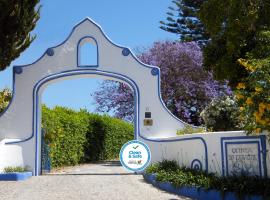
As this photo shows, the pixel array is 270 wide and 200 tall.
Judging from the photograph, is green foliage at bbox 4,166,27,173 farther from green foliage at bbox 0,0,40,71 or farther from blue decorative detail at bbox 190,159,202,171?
blue decorative detail at bbox 190,159,202,171

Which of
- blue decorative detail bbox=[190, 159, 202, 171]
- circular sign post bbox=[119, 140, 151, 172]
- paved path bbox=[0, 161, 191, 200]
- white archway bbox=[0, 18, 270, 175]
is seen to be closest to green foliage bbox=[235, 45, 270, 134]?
paved path bbox=[0, 161, 191, 200]

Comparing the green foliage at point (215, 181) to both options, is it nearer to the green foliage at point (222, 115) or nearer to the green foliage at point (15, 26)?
the green foliage at point (222, 115)

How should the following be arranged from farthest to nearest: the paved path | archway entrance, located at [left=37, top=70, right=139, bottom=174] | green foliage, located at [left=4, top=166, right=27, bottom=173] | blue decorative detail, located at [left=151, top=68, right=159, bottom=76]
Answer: blue decorative detail, located at [left=151, top=68, right=159, bottom=76], archway entrance, located at [left=37, top=70, right=139, bottom=174], green foliage, located at [left=4, top=166, right=27, bottom=173], the paved path

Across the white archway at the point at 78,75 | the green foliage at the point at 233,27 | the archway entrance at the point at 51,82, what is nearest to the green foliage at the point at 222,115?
the white archway at the point at 78,75

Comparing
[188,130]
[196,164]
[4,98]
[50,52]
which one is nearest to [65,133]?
[4,98]

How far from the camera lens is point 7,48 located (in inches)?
558

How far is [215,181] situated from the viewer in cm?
977

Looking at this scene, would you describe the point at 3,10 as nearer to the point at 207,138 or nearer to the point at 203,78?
the point at 207,138

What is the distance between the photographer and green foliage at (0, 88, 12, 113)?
1747cm

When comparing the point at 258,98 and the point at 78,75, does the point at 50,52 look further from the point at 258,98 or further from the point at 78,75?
the point at 258,98

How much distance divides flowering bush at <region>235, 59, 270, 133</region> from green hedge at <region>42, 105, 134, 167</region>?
31.3 ft

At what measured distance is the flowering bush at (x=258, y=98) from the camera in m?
8.16

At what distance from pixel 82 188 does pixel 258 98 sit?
5362 mm

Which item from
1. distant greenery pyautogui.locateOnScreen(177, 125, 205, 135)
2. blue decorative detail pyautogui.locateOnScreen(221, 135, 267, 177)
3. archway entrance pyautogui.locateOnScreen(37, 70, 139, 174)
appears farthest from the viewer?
archway entrance pyautogui.locateOnScreen(37, 70, 139, 174)
